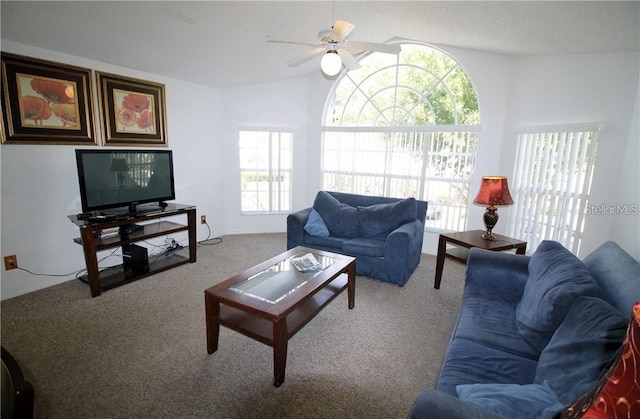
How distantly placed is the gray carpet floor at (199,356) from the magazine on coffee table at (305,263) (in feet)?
1.51

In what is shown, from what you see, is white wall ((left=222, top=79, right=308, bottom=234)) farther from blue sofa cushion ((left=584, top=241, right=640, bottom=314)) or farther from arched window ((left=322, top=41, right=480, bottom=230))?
blue sofa cushion ((left=584, top=241, right=640, bottom=314))

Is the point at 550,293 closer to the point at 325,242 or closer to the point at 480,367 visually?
the point at 480,367

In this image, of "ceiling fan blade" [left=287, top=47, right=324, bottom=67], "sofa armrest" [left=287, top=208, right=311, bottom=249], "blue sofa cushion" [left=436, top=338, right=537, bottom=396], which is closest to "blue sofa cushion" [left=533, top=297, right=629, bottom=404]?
"blue sofa cushion" [left=436, top=338, right=537, bottom=396]

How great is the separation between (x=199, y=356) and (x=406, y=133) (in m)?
3.66

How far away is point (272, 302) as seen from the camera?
1915 mm

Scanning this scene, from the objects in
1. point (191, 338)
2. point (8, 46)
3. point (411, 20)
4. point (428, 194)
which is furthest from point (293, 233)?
point (8, 46)

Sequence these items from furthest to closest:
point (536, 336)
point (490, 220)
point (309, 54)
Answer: point (490, 220) → point (309, 54) → point (536, 336)

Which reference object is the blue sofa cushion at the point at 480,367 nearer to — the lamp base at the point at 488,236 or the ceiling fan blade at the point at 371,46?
the lamp base at the point at 488,236

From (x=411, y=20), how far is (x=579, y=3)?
1.35 metres

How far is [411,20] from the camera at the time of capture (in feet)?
9.75

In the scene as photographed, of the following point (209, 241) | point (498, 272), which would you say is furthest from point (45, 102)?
point (498, 272)

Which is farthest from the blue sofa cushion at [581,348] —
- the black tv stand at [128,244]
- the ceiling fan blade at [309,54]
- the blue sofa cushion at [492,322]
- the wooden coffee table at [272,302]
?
the black tv stand at [128,244]

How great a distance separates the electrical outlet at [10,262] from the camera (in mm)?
2697

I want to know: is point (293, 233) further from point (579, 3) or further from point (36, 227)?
point (579, 3)
